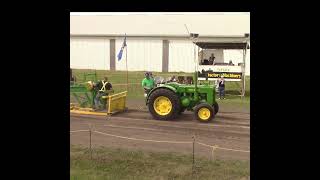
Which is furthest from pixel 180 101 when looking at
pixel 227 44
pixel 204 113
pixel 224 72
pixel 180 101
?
pixel 227 44

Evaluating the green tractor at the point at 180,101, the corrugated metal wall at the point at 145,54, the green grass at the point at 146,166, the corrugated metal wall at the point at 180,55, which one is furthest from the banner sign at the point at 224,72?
the corrugated metal wall at the point at 145,54

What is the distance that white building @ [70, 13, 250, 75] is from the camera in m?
35.5

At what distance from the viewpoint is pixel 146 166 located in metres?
8.62

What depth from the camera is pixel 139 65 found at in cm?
3662

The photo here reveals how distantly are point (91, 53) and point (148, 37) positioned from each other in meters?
5.64

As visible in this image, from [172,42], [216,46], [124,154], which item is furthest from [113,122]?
[172,42]

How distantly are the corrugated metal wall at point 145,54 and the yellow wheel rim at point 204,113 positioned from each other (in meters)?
23.3

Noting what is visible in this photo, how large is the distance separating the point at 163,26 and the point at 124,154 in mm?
29013

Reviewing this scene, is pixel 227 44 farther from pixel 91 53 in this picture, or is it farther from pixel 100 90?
pixel 91 53

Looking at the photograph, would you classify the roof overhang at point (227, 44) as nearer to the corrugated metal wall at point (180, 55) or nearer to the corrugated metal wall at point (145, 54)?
the corrugated metal wall at point (180, 55)

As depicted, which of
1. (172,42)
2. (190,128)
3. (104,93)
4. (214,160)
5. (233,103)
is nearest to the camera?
(214,160)

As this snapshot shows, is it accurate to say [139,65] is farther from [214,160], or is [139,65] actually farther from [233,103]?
[214,160]

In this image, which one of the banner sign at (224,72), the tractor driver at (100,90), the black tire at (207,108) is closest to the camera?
the black tire at (207,108)

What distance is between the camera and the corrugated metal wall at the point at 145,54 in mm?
36500
